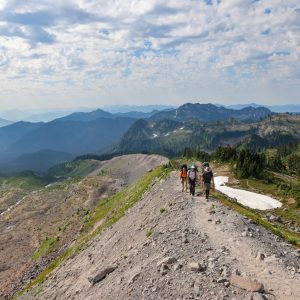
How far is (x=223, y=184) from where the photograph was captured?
278ft

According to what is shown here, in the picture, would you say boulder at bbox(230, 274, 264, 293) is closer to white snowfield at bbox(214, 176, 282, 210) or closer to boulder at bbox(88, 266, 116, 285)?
boulder at bbox(88, 266, 116, 285)

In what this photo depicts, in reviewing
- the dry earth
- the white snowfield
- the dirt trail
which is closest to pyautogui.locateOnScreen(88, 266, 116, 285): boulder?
the dirt trail

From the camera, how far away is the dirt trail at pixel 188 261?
19.5 meters

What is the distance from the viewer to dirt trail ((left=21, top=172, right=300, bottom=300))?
1950 cm

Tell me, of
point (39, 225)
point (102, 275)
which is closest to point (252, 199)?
point (102, 275)

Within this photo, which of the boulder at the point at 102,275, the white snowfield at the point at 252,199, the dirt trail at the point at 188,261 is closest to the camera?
the dirt trail at the point at 188,261

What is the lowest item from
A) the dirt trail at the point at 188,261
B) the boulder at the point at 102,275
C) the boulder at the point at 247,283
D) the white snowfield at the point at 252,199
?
the white snowfield at the point at 252,199

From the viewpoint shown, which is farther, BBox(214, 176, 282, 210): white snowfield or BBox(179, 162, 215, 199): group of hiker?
BBox(214, 176, 282, 210): white snowfield

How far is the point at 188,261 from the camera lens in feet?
72.7

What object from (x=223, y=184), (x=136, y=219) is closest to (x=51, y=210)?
(x=223, y=184)

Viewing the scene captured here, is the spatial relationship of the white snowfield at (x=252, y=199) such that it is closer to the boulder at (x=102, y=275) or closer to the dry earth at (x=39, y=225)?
the dry earth at (x=39, y=225)

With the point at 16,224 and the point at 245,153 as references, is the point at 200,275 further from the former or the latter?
the point at 16,224

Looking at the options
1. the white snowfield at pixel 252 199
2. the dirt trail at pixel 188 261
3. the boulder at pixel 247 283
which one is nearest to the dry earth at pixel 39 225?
the dirt trail at pixel 188 261

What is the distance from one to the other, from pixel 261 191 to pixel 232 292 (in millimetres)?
62639
